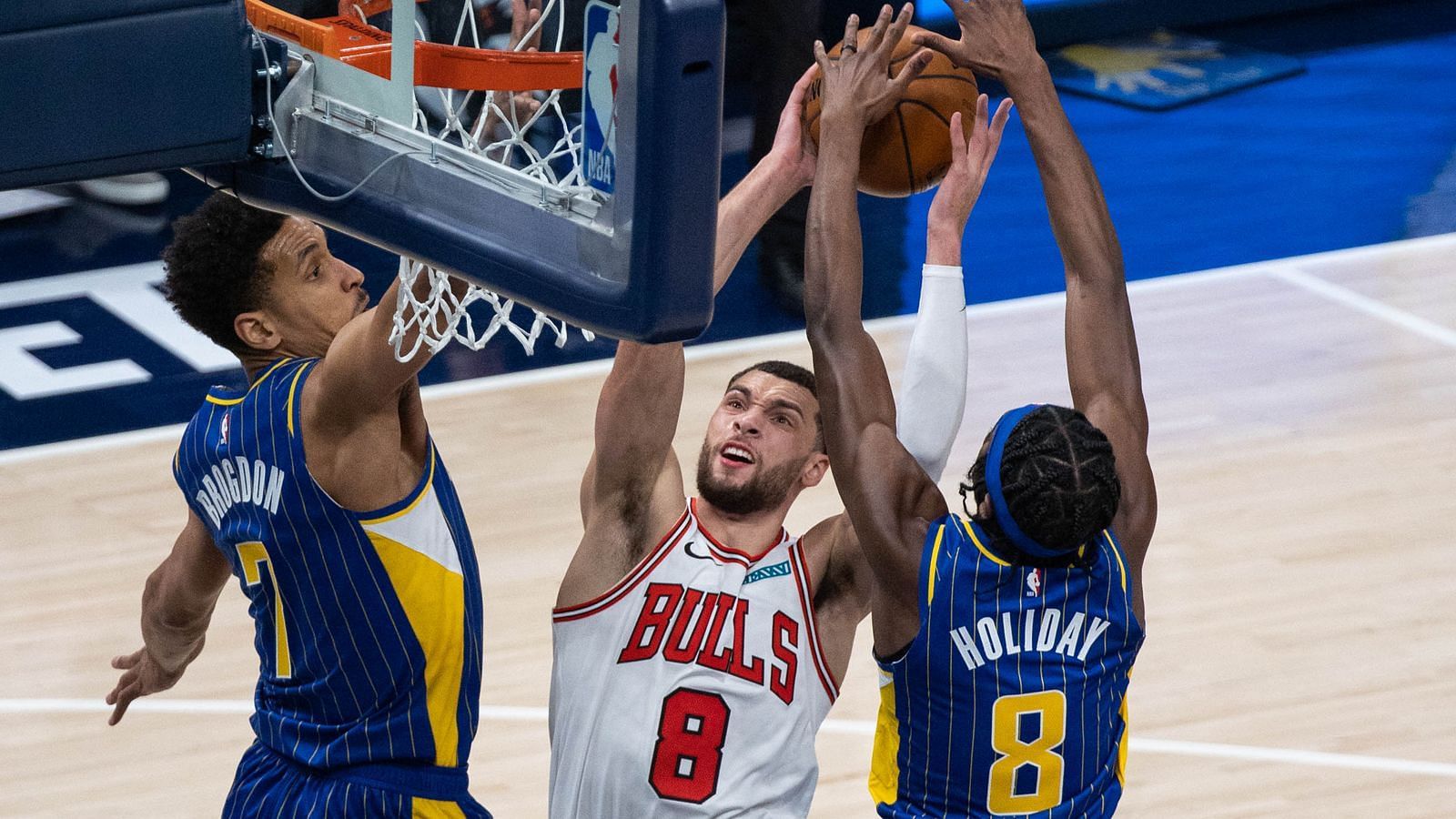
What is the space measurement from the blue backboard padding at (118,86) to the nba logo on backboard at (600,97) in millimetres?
618

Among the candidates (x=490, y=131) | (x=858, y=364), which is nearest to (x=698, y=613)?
(x=858, y=364)

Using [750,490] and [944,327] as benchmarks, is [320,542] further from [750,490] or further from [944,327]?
[944,327]

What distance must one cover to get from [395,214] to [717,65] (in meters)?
0.67

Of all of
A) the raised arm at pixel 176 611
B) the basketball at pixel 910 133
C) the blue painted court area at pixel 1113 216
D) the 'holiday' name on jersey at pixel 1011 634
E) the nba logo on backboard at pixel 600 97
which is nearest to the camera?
the nba logo on backboard at pixel 600 97

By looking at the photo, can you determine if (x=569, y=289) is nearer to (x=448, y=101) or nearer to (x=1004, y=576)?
(x=448, y=101)

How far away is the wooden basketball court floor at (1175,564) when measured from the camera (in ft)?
18.3

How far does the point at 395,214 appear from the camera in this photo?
293cm

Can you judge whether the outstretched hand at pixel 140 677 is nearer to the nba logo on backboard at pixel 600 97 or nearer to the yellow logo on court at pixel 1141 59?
the nba logo on backboard at pixel 600 97

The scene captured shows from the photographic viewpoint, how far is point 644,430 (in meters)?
3.81

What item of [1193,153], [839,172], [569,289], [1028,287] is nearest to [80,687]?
[839,172]

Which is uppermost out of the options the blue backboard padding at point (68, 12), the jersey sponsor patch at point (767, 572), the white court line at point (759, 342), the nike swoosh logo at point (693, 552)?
the blue backboard padding at point (68, 12)

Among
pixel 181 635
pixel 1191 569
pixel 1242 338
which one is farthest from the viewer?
pixel 1242 338

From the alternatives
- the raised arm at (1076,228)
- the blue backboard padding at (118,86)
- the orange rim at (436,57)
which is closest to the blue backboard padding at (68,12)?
the blue backboard padding at (118,86)

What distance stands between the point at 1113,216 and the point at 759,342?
7.49ft
